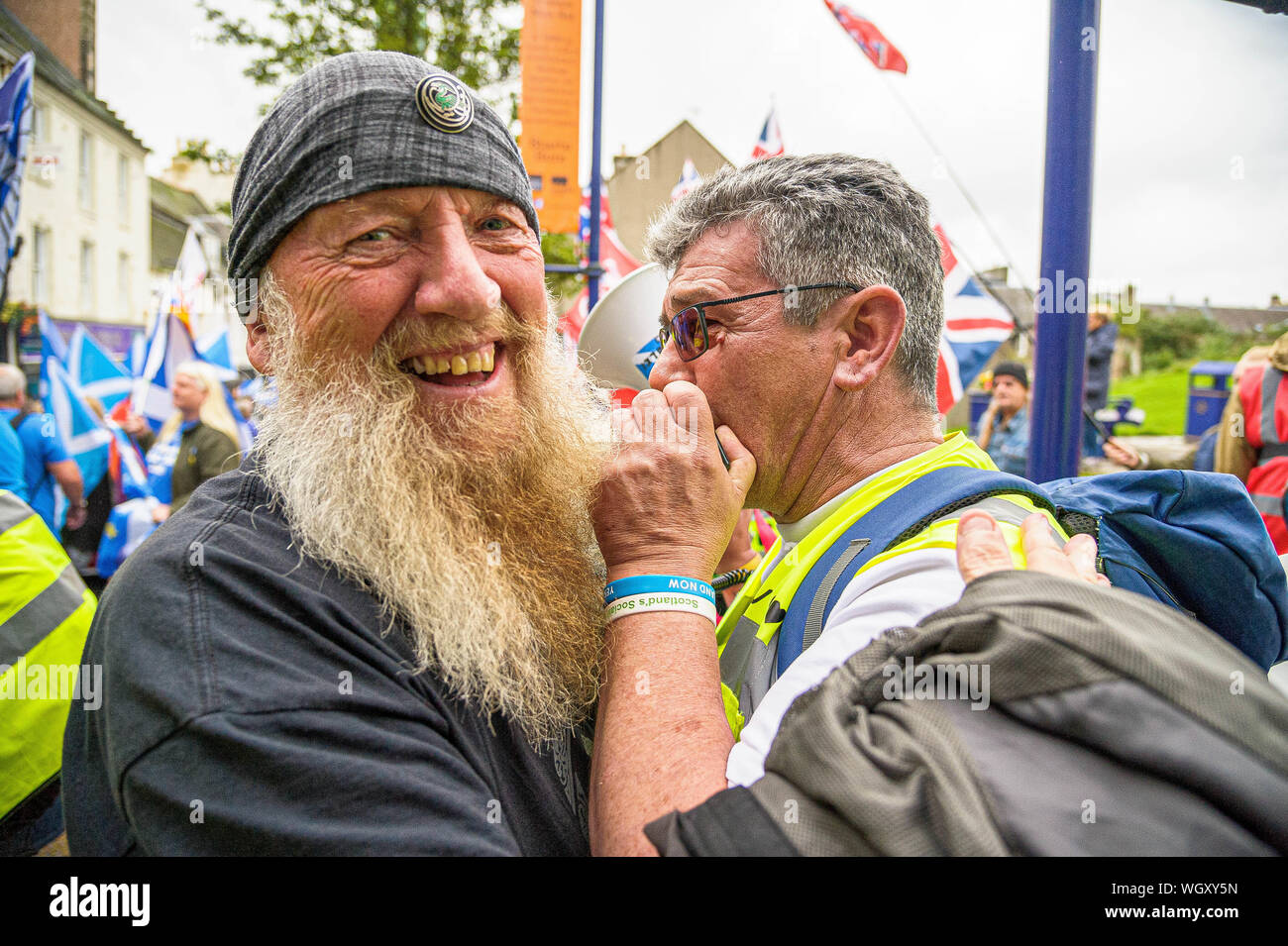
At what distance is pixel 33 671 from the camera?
246 centimetres

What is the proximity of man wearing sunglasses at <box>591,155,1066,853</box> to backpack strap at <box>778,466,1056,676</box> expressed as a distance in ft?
0.15

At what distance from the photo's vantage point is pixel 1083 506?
1.68 metres

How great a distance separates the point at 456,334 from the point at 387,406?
0.20 metres

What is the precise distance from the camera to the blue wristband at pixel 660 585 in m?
1.59

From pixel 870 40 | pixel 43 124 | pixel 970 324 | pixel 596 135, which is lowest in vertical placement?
pixel 970 324

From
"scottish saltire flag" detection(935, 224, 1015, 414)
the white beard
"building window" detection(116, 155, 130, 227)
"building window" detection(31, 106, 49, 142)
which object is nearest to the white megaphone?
the white beard

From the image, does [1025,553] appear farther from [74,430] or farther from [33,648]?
[74,430]

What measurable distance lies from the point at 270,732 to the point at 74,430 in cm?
662

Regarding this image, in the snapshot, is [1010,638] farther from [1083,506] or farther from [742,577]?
[742,577]

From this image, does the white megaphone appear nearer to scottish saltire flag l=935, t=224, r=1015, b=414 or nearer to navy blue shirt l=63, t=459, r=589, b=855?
navy blue shirt l=63, t=459, r=589, b=855

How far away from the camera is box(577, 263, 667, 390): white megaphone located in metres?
3.45

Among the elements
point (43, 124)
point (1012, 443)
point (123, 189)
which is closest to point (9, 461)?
point (1012, 443)

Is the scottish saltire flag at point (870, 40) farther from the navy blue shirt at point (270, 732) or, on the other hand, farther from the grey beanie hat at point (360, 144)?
the navy blue shirt at point (270, 732)

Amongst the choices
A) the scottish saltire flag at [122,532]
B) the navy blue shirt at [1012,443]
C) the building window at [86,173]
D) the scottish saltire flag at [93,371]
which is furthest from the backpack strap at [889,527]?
the building window at [86,173]
